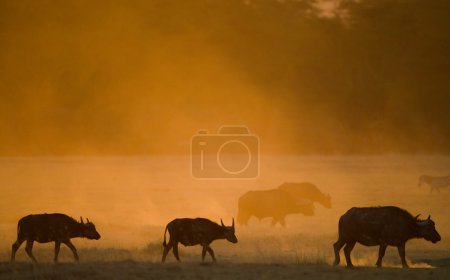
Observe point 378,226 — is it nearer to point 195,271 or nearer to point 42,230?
point 195,271

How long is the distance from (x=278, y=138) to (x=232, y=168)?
38719 mm

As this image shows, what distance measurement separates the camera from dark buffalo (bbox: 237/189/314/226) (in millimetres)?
26688

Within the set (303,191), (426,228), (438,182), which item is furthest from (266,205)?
(438,182)

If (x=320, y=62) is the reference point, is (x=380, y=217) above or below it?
below

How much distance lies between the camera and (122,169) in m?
65.6

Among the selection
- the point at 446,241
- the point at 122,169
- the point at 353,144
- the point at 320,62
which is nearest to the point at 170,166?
the point at 122,169

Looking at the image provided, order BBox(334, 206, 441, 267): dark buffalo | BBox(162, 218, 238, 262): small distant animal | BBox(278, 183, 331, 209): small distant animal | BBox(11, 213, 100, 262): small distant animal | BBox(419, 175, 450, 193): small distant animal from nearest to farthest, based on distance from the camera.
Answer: BBox(334, 206, 441, 267): dark buffalo
BBox(11, 213, 100, 262): small distant animal
BBox(162, 218, 238, 262): small distant animal
BBox(278, 183, 331, 209): small distant animal
BBox(419, 175, 450, 193): small distant animal

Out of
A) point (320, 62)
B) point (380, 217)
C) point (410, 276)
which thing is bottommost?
point (410, 276)

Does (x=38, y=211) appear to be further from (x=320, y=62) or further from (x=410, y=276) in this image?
(x=320, y=62)

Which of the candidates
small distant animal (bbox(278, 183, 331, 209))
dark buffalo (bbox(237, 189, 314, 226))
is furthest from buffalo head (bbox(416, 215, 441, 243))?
small distant animal (bbox(278, 183, 331, 209))

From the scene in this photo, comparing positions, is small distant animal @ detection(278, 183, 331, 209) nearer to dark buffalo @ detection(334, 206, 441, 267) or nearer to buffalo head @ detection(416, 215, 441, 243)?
buffalo head @ detection(416, 215, 441, 243)

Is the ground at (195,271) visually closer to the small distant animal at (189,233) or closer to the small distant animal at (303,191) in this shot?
the small distant animal at (189,233)

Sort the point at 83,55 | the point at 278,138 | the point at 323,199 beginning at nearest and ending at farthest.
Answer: the point at 323,199, the point at 278,138, the point at 83,55

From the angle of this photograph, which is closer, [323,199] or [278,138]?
[323,199]
